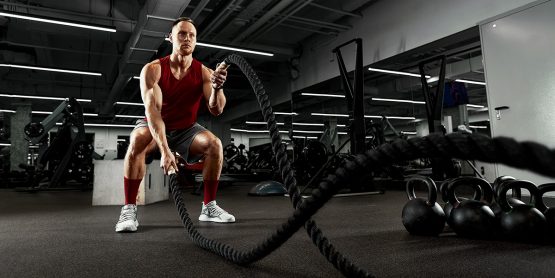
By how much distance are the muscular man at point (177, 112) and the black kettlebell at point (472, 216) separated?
1.18 meters

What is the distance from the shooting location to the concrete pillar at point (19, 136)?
33.0 ft

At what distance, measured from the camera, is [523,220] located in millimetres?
1288

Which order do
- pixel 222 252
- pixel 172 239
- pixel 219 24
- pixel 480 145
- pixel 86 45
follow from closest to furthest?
pixel 480 145 → pixel 222 252 → pixel 172 239 → pixel 219 24 → pixel 86 45

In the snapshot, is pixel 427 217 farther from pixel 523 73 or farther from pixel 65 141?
pixel 65 141

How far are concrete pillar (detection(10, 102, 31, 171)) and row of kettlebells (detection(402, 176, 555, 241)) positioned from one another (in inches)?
460

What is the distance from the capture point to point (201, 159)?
197 centimetres

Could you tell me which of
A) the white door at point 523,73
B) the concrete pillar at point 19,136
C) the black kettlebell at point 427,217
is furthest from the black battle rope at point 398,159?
the concrete pillar at point 19,136

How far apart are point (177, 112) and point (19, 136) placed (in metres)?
11.1

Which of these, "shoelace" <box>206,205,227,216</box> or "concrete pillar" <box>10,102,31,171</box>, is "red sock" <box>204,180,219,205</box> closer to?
"shoelace" <box>206,205,227,216</box>

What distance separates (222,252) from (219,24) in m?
5.36

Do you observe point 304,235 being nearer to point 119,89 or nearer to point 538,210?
point 538,210

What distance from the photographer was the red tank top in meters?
1.87

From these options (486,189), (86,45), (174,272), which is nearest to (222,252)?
(174,272)

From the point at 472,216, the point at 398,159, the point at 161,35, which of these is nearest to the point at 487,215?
the point at 472,216
